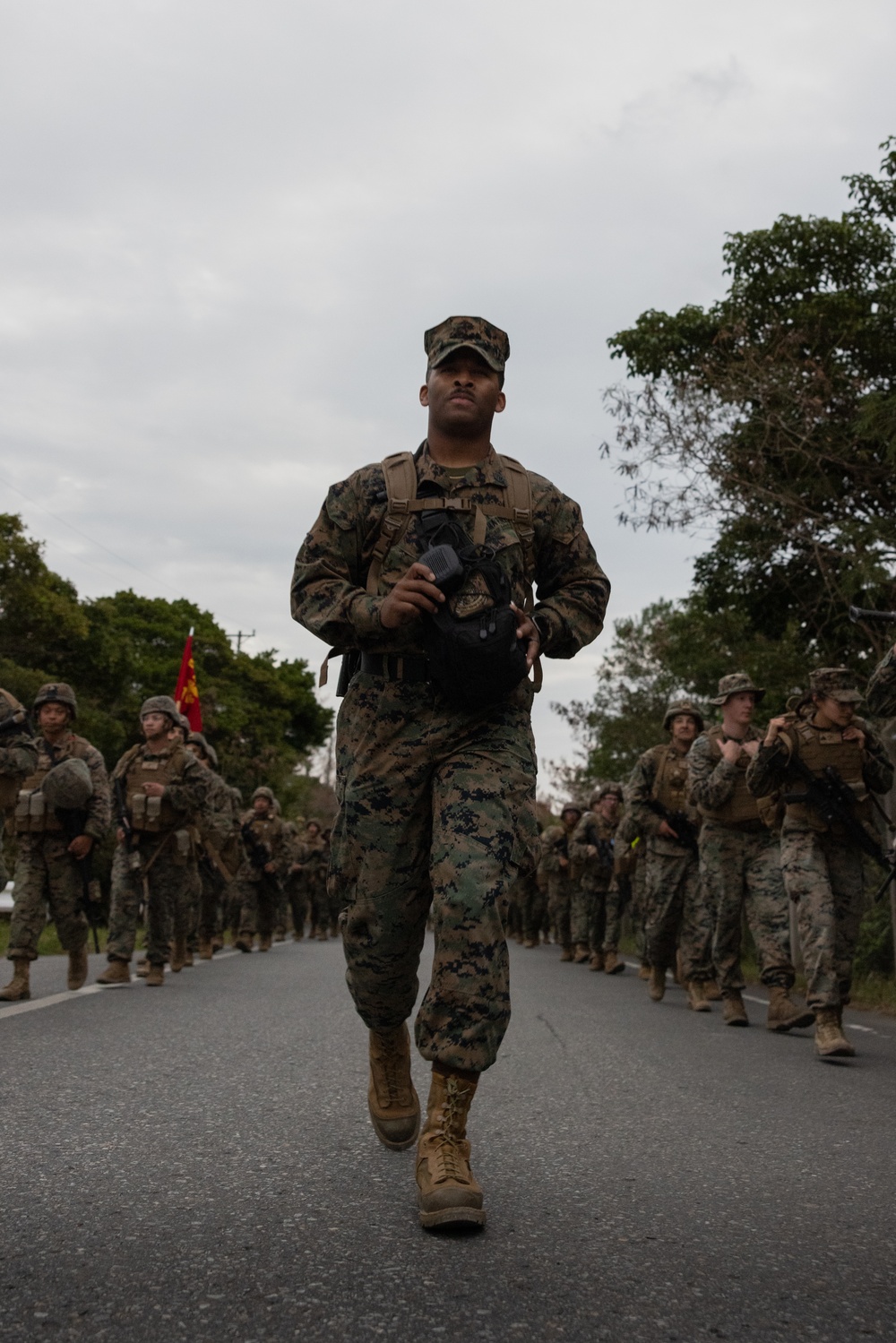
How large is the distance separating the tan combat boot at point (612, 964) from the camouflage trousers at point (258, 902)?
17.4ft

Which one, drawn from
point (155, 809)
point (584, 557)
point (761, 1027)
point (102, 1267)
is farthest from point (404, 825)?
point (155, 809)

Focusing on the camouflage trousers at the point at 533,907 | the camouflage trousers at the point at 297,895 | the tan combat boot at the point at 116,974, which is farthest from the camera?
the camouflage trousers at the point at 533,907

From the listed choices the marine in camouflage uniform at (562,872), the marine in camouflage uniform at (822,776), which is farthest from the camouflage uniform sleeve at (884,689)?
the marine in camouflage uniform at (562,872)

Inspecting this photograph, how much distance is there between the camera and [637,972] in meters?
18.0

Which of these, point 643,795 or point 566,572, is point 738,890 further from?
point 566,572

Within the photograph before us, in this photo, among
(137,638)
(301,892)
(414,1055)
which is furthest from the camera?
(137,638)

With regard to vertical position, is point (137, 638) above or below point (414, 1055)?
above

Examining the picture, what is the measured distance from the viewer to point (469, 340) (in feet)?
14.4

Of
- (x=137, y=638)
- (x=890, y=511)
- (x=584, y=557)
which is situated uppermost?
(x=137, y=638)

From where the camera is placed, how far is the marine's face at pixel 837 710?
8680 millimetres

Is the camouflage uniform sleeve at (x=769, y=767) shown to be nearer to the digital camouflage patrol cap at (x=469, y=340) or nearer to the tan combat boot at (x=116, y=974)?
the digital camouflage patrol cap at (x=469, y=340)

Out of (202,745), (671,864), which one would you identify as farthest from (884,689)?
(202,745)

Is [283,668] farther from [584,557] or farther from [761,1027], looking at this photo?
[584,557]

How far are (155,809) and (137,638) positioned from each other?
4257cm
